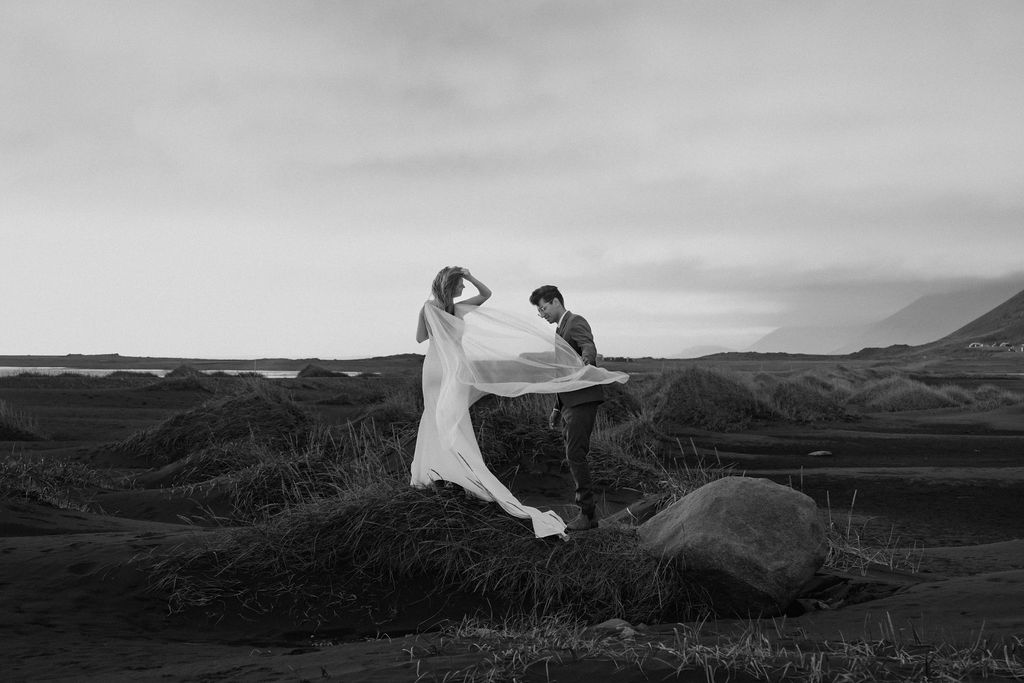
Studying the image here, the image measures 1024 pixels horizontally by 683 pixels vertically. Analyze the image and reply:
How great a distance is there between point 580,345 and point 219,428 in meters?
10.3

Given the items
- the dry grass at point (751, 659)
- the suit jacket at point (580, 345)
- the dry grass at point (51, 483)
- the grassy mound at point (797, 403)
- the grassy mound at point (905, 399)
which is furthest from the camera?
the grassy mound at point (905, 399)

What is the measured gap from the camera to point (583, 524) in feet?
24.9

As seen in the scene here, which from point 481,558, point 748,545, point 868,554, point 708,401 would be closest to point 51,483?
point 481,558

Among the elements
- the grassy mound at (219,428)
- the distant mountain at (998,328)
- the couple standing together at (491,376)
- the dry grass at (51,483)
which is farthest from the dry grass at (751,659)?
the distant mountain at (998,328)

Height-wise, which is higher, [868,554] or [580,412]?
[580,412]

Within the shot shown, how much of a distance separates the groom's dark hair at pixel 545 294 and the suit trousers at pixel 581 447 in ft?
3.13

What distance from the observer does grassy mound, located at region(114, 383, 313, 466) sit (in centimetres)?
1588

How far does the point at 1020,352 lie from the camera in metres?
89.7

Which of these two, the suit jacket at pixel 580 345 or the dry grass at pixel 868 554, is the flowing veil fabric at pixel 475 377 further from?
the dry grass at pixel 868 554

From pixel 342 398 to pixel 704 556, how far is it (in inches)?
860

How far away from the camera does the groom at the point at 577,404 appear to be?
7641 mm

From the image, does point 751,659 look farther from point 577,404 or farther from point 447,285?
point 447,285

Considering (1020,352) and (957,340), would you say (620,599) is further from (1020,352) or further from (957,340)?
(957,340)

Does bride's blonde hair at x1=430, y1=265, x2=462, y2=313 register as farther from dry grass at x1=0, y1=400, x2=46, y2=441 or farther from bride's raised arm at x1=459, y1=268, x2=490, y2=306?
dry grass at x1=0, y1=400, x2=46, y2=441
